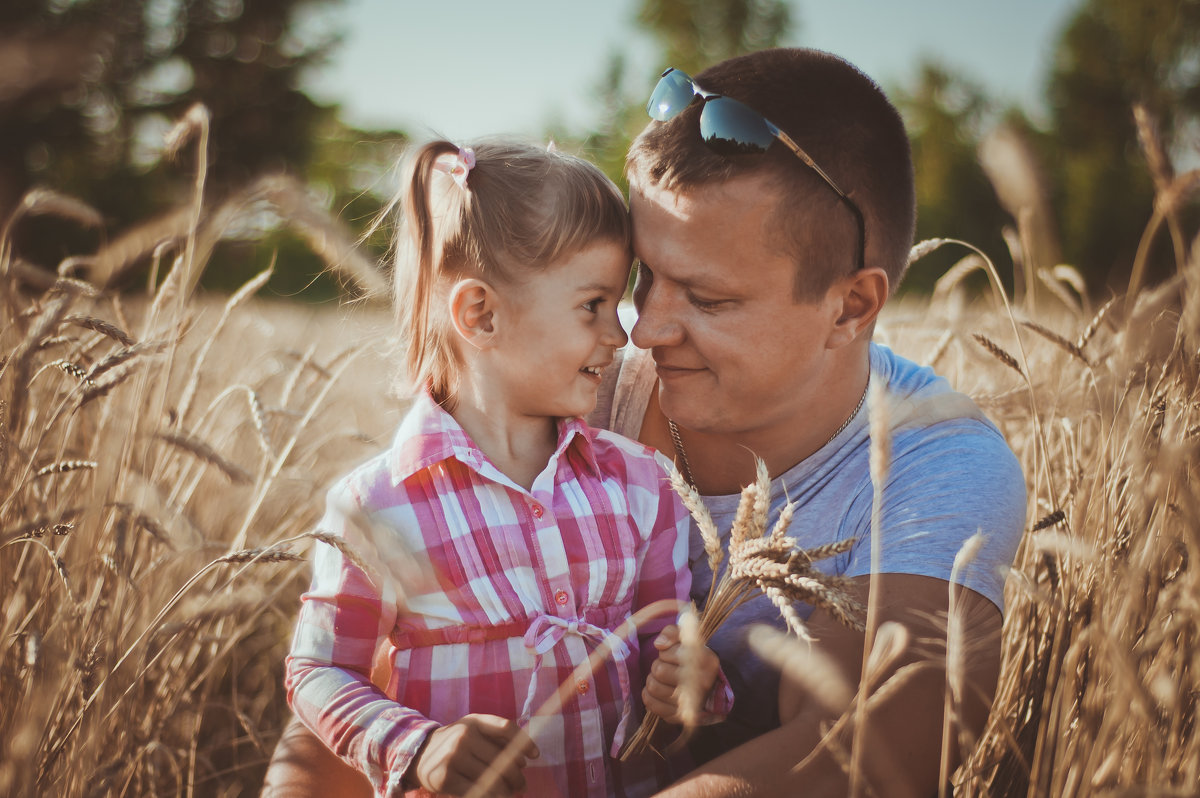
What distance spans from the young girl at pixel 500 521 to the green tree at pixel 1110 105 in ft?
68.5

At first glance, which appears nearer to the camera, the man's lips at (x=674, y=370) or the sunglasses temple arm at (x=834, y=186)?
the sunglasses temple arm at (x=834, y=186)

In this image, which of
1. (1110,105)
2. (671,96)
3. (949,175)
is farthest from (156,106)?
(1110,105)

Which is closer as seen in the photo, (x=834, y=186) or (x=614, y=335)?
(x=614, y=335)

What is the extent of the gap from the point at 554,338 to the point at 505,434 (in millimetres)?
239

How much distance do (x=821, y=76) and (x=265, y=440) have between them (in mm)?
1560

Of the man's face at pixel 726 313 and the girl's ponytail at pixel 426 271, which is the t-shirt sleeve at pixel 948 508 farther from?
the girl's ponytail at pixel 426 271

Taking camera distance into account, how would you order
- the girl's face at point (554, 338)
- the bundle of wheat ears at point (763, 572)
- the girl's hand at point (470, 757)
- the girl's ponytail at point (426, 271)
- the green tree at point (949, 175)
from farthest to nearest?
the green tree at point (949, 175) < the girl's ponytail at point (426, 271) < the girl's face at point (554, 338) < the girl's hand at point (470, 757) < the bundle of wheat ears at point (763, 572)

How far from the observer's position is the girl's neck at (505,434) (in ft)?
6.02

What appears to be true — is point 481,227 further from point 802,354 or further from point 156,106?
point 156,106

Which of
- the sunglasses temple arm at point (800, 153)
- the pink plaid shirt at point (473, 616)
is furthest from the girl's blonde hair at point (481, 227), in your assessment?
the sunglasses temple arm at point (800, 153)

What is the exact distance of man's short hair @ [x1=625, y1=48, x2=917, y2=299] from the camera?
1966 mm

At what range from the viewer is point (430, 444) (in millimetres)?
1690

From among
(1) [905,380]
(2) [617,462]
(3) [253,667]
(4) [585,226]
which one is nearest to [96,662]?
(2) [617,462]

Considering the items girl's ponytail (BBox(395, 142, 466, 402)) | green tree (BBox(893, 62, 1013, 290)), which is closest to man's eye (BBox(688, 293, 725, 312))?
girl's ponytail (BBox(395, 142, 466, 402))
